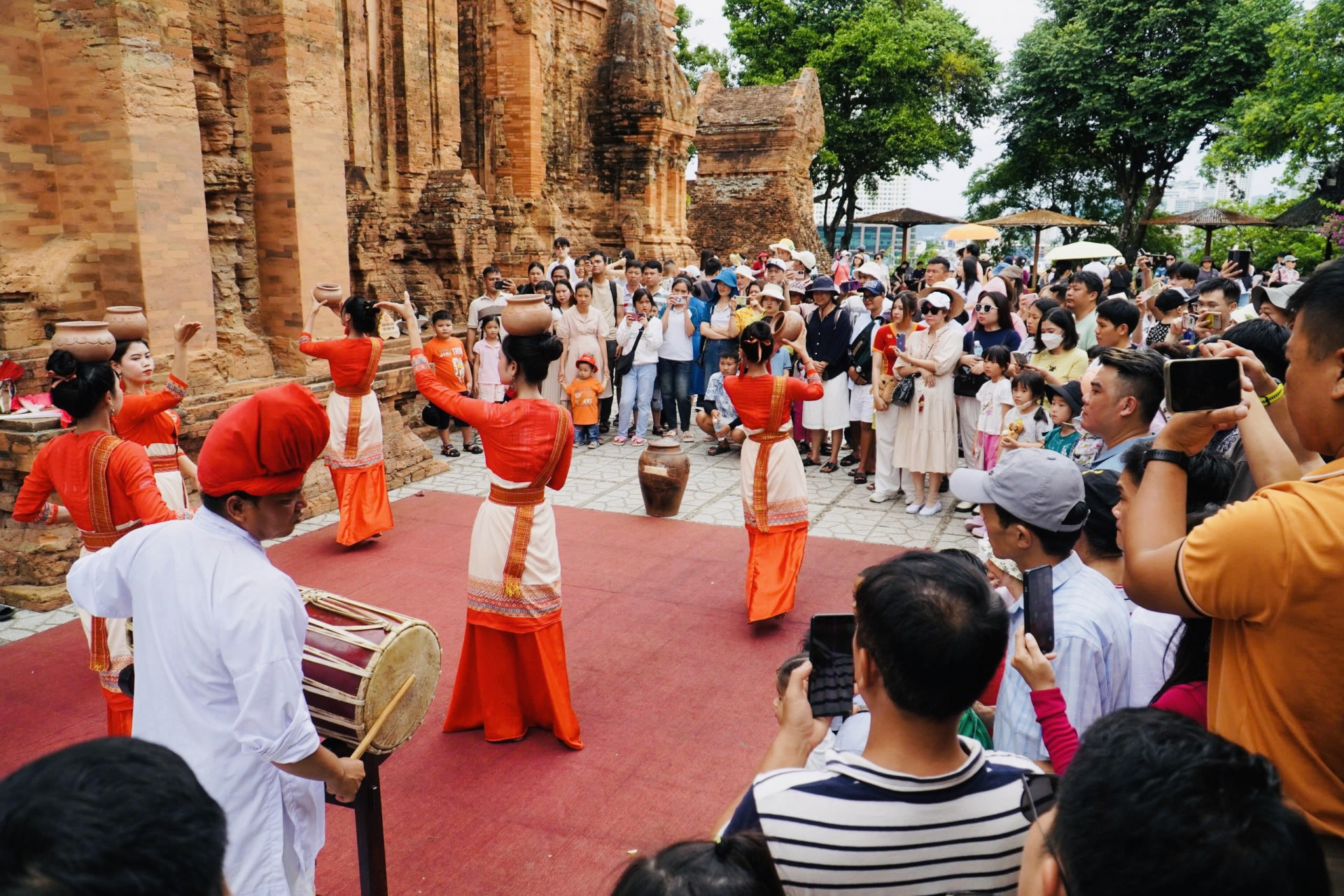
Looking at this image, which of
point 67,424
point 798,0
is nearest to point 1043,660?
point 67,424

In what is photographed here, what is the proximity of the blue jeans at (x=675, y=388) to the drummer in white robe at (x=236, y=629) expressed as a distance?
27.8ft

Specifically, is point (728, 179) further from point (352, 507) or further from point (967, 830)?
point (967, 830)

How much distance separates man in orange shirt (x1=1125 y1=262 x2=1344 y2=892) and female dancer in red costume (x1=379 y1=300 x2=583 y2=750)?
2.86 m

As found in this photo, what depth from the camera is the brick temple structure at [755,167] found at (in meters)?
20.4

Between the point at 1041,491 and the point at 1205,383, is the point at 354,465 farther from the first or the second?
the point at 1205,383

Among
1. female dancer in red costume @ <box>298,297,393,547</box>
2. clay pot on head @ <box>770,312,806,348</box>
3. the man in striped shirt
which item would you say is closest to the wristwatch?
the man in striped shirt

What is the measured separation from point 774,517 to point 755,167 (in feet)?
54.0

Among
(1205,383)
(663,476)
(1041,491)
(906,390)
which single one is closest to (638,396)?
(663,476)

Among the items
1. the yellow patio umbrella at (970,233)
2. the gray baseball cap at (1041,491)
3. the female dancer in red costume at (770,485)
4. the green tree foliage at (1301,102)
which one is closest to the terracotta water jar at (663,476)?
the female dancer in red costume at (770,485)

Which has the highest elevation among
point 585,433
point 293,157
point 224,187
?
point 293,157

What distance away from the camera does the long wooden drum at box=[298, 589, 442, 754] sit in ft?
9.00

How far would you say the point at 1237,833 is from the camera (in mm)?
1145

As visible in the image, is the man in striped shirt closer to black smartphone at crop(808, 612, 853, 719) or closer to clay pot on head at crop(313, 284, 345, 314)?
black smartphone at crop(808, 612, 853, 719)

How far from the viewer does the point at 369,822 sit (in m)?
2.89
